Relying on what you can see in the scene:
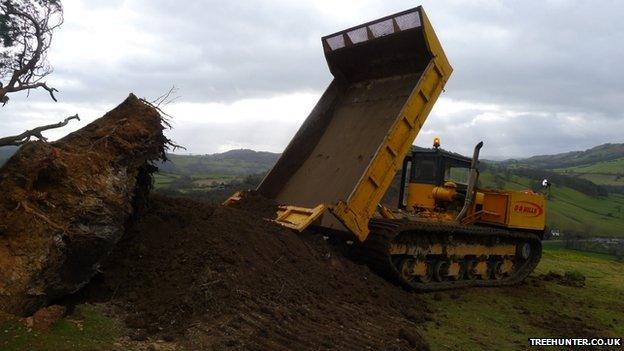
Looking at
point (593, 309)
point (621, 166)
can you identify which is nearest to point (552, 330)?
point (593, 309)

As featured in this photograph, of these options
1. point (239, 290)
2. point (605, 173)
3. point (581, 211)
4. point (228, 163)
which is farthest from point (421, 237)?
point (605, 173)

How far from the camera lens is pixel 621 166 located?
80438mm

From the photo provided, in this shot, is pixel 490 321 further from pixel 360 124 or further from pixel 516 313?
pixel 360 124

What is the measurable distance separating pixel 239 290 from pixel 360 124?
4958 millimetres

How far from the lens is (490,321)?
25.8 feet

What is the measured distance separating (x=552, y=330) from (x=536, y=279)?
16.5 ft

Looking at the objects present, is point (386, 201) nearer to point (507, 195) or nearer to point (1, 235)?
point (507, 195)

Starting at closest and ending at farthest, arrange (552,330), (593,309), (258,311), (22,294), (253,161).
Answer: (22,294) → (258,311) → (552,330) → (593,309) → (253,161)

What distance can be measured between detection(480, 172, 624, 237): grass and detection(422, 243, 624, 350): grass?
20.9 m

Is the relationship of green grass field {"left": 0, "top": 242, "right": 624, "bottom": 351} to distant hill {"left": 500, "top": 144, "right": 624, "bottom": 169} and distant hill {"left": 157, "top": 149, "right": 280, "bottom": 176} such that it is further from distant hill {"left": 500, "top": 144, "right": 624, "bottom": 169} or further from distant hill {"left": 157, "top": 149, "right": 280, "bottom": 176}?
distant hill {"left": 500, "top": 144, "right": 624, "bottom": 169}

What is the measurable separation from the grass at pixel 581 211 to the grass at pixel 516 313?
20912mm

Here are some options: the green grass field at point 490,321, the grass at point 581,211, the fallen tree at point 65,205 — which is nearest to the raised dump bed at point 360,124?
the green grass field at point 490,321

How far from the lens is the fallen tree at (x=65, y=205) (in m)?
4.75

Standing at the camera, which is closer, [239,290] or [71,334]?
[71,334]
